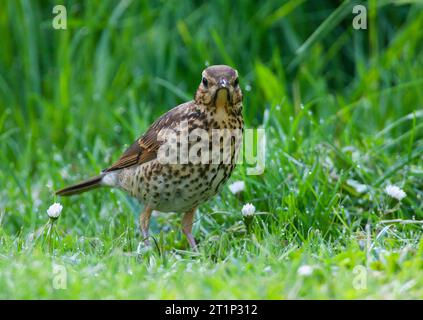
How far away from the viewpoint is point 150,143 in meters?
5.45

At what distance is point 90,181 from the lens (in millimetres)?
5902

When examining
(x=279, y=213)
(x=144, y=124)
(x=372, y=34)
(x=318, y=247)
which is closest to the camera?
(x=318, y=247)

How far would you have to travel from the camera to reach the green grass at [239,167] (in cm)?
418

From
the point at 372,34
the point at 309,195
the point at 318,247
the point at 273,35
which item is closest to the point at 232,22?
the point at 273,35

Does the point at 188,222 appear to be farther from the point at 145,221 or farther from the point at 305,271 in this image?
the point at 305,271

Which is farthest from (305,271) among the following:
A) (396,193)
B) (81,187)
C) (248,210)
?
(81,187)

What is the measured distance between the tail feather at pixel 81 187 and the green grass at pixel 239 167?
0.63 feet

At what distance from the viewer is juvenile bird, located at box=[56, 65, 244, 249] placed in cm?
501

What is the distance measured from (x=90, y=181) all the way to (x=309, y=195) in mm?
1447

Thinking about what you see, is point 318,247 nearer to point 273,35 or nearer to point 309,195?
point 309,195

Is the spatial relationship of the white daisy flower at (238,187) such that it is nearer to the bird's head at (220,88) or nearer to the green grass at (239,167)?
the green grass at (239,167)

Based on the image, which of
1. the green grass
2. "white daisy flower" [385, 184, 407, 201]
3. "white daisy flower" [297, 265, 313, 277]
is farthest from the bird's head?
"white daisy flower" [297, 265, 313, 277]

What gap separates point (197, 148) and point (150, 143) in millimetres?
493

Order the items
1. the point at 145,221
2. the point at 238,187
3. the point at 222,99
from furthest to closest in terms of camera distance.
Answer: the point at 238,187, the point at 145,221, the point at 222,99
